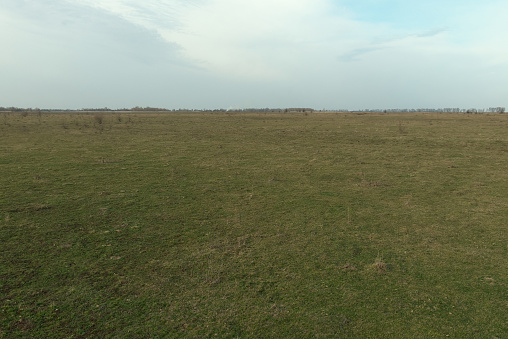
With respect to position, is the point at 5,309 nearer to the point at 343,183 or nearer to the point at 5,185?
the point at 5,185

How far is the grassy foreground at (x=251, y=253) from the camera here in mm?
5102

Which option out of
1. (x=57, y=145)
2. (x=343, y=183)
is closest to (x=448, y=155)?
(x=343, y=183)

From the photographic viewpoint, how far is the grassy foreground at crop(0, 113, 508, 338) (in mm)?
5102

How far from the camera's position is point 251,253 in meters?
7.39

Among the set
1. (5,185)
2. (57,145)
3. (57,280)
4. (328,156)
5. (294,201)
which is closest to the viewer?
(57,280)

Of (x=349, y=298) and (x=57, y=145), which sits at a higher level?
(x=57, y=145)

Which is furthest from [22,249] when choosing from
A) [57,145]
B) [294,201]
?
[57,145]

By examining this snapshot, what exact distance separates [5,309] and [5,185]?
9.69 m

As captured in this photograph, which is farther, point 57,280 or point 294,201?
point 294,201

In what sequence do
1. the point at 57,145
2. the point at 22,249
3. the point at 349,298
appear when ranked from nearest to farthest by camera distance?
the point at 349,298
the point at 22,249
the point at 57,145

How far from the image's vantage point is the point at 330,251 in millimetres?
7520

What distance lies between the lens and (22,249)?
Answer: 285 inches

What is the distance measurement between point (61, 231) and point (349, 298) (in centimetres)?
784

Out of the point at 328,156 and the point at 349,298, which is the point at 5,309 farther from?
the point at 328,156
